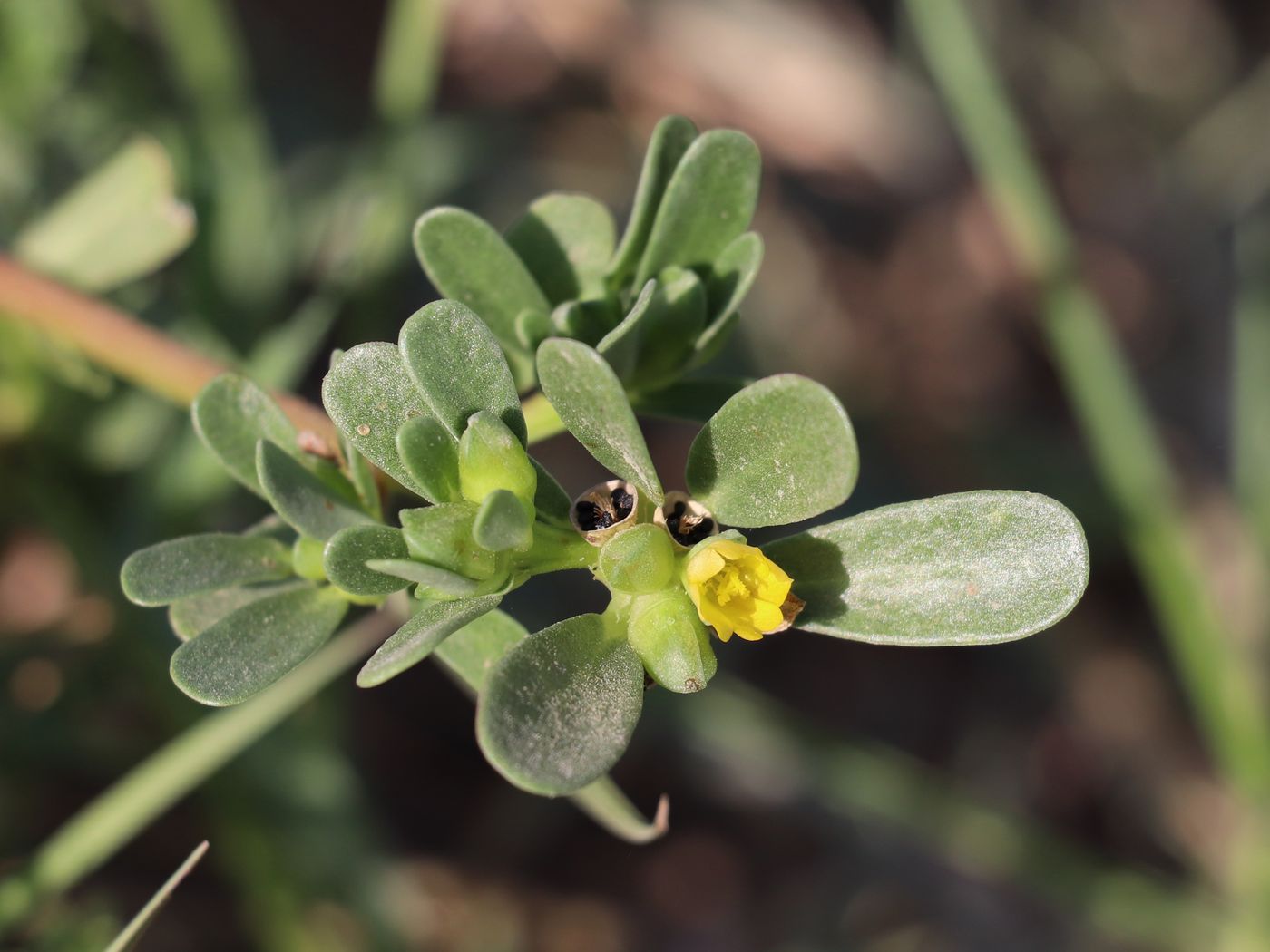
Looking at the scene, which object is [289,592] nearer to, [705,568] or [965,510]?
[705,568]

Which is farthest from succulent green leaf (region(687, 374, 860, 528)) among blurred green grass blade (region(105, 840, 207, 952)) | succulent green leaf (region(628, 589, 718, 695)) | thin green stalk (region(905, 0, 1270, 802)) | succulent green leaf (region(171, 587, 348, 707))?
thin green stalk (region(905, 0, 1270, 802))

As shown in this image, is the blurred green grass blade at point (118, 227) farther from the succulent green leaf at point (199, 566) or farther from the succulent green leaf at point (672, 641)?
the succulent green leaf at point (672, 641)

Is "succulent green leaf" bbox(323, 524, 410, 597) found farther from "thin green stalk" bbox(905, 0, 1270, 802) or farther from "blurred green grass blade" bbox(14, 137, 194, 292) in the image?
"thin green stalk" bbox(905, 0, 1270, 802)

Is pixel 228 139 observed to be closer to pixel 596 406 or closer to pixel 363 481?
pixel 363 481

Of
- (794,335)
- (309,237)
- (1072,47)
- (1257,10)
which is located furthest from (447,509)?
(1257,10)

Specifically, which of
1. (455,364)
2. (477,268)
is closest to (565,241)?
(477,268)
